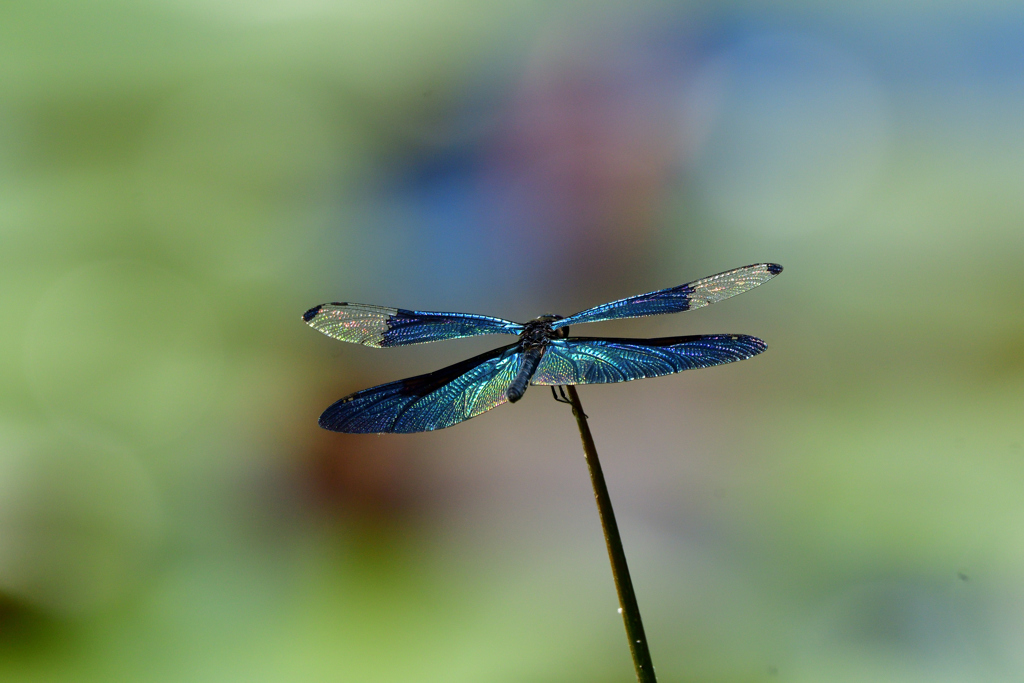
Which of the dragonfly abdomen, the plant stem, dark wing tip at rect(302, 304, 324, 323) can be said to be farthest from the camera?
dark wing tip at rect(302, 304, 324, 323)

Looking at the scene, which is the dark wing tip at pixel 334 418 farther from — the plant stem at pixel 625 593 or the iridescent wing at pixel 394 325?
the plant stem at pixel 625 593

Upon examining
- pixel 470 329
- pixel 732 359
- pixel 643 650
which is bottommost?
pixel 643 650

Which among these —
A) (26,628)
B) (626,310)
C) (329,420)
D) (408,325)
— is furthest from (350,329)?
(26,628)

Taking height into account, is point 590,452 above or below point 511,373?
below

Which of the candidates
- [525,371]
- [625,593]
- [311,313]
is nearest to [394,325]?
[311,313]

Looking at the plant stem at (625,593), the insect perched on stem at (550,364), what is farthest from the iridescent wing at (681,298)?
the plant stem at (625,593)

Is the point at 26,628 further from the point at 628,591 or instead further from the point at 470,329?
the point at 628,591

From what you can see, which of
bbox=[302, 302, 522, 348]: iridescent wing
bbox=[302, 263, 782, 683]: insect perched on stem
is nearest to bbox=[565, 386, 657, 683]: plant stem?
bbox=[302, 263, 782, 683]: insect perched on stem

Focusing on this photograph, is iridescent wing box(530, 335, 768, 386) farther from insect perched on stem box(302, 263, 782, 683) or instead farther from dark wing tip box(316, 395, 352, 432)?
dark wing tip box(316, 395, 352, 432)
